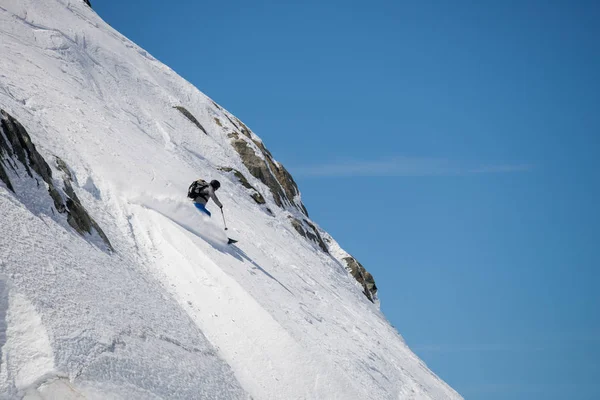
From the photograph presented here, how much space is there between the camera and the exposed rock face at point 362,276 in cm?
3462

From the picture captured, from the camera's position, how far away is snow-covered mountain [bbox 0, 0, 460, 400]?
10141 mm

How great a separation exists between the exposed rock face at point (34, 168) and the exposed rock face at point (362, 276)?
21.4m

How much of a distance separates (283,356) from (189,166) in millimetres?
12223

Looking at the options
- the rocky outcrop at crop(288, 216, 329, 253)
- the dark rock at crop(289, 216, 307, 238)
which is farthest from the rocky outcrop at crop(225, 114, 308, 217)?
the dark rock at crop(289, 216, 307, 238)

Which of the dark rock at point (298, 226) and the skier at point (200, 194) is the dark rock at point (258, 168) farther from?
the skier at point (200, 194)

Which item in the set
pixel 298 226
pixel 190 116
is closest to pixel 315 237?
pixel 298 226

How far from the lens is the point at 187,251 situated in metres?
16.8

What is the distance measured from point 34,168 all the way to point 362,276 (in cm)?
2361

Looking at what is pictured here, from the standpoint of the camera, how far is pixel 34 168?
1370 cm

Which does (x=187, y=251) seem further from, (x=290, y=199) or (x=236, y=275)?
(x=290, y=199)

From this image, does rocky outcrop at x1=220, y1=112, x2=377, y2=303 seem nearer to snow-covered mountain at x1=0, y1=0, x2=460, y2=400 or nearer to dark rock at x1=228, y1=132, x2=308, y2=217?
dark rock at x1=228, y1=132, x2=308, y2=217

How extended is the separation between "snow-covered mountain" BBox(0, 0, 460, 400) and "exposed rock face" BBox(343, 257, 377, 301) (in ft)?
12.4

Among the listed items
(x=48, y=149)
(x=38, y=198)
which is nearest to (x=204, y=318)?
(x=38, y=198)

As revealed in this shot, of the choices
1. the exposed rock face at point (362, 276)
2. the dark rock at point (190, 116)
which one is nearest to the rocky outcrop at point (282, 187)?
the exposed rock face at point (362, 276)
